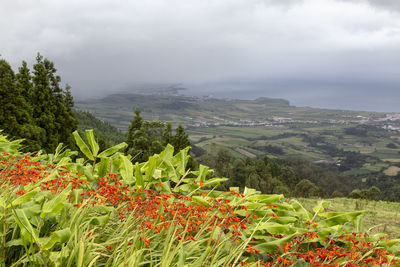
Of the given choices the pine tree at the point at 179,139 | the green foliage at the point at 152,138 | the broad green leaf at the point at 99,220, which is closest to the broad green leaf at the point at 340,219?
the broad green leaf at the point at 99,220

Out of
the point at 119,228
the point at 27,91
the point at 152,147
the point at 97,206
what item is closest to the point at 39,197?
the point at 97,206

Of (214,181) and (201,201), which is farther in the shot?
(214,181)

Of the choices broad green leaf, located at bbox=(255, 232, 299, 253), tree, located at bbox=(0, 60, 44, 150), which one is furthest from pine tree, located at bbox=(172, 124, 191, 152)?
broad green leaf, located at bbox=(255, 232, 299, 253)

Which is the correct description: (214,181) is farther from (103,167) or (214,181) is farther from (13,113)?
(13,113)

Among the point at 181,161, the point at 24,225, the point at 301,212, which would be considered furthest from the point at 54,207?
the point at 301,212

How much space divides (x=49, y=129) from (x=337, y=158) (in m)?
199

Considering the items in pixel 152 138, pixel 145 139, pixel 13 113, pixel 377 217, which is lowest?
pixel 152 138

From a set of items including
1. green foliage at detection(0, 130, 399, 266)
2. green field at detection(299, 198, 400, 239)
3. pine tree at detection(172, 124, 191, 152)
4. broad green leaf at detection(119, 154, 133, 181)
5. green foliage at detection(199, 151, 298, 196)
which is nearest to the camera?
green foliage at detection(0, 130, 399, 266)

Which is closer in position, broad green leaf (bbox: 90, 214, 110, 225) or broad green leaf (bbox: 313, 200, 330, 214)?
broad green leaf (bbox: 90, 214, 110, 225)

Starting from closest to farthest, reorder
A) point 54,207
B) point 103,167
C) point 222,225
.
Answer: point 54,207, point 222,225, point 103,167

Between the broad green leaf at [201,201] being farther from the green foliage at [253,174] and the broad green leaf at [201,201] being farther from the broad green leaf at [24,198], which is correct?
the green foliage at [253,174]

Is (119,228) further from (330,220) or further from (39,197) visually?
(330,220)

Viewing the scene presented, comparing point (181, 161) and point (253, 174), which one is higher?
point (181, 161)

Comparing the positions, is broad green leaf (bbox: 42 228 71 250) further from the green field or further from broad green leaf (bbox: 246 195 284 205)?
the green field
